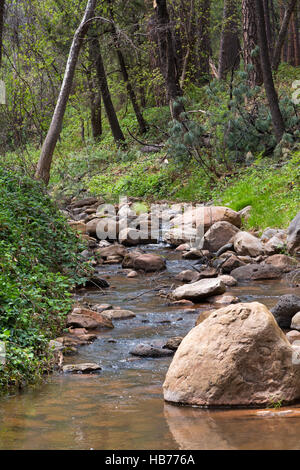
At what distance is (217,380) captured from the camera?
157 inches

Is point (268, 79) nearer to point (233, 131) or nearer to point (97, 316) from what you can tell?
point (233, 131)

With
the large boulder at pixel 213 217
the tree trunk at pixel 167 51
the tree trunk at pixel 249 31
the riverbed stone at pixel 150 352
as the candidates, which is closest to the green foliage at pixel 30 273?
the riverbed stone at pixel 150 352

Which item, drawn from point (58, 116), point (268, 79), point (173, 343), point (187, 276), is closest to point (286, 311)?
point (173, 343)

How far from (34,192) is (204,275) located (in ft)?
9.91

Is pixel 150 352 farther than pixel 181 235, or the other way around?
pixel 181 235

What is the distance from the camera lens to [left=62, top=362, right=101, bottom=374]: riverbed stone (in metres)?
5.07

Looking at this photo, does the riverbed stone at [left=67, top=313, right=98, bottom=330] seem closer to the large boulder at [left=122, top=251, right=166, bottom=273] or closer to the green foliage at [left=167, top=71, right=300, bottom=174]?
the large boulder at [left=122, top=251, right=166, bottom=273]

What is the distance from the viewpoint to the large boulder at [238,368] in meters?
3.98

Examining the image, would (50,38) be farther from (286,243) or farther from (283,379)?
(283,379)

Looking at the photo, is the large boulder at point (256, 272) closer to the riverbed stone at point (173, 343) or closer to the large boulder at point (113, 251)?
the large boulder at point (113, 251)

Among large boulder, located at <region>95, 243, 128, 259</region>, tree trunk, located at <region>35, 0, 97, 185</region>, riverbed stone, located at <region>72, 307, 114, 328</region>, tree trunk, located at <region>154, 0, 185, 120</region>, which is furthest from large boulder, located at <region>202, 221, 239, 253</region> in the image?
tree trunk, located at <region>154, 0, 185, 120</region>

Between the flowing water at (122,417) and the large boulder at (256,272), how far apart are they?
10.5 feet

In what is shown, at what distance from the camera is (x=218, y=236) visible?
11.0 meters

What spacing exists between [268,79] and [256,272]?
595 cm
